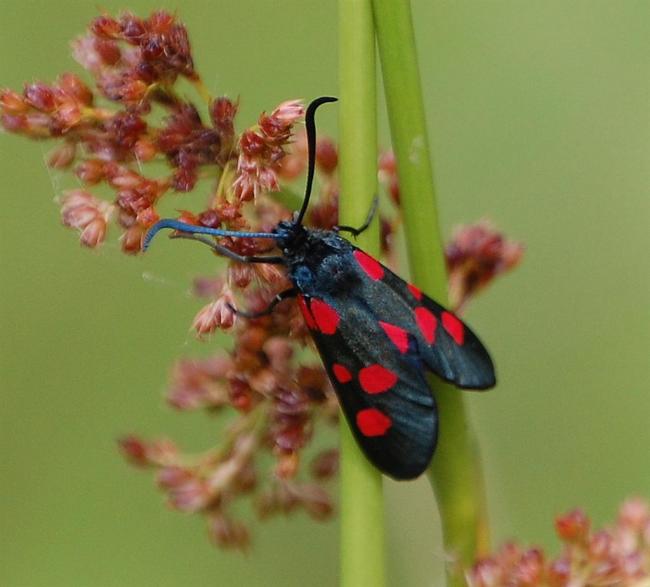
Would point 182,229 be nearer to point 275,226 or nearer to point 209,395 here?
point 275,226

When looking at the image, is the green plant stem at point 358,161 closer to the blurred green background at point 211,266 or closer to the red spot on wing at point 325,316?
the red spot on wing at point 325,316

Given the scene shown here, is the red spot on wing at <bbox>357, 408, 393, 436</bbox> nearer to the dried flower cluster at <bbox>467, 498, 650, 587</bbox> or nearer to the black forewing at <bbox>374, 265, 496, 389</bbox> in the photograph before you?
the black forewing at <bbox>374, 265, 496, 389</bbox>

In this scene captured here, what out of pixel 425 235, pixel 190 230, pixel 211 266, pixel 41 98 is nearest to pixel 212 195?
pixel 190 230

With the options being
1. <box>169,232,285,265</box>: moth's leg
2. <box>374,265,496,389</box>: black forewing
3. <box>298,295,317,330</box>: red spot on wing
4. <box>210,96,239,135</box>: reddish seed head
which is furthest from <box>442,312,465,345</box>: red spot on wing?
<box>210,96,239,135</box>: reddish seed head

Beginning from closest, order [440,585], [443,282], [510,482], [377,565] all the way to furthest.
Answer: [377,565]
[443,282]
[440,585]
[510,482]

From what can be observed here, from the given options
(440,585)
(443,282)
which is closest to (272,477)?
(443,282)

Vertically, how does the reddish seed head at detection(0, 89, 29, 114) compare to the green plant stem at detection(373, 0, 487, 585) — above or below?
above

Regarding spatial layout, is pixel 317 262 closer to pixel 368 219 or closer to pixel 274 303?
pixel 274 303
